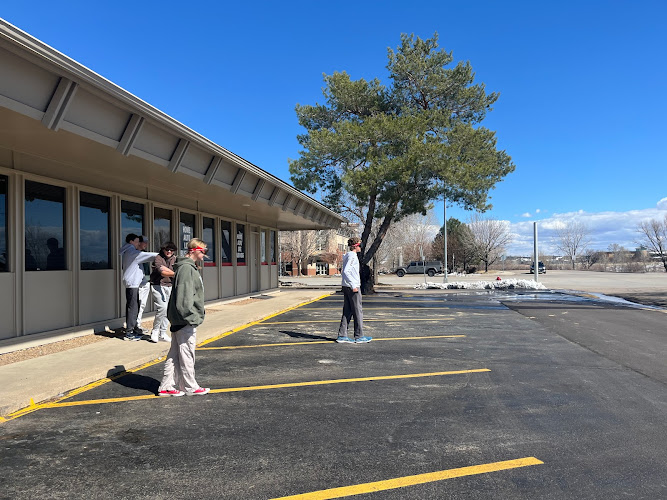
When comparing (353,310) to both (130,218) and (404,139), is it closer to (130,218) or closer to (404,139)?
(130,218)

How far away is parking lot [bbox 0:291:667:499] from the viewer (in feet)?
10.7

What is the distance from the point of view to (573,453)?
3.79m

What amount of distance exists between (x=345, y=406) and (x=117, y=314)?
22.5 feet

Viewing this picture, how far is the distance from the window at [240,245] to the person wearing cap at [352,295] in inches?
350

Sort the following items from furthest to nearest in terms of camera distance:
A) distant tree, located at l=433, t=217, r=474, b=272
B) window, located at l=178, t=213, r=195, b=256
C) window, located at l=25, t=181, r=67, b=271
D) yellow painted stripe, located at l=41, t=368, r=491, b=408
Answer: distant tree, located at l=433, t=217, r=474, b=272 → window, located at l=178, t=213, r=195, b=256 → window, located at l=25, t=181, r=67, b=271 → yellow painted stripe, located at l=41, t=368, r=491, b=408

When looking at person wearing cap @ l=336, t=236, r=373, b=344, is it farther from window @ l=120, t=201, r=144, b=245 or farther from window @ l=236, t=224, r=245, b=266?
window @ l=236, t=224, r=245, b=266

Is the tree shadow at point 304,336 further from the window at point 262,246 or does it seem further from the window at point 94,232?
the window at point 262,246

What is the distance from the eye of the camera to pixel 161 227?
1213cm

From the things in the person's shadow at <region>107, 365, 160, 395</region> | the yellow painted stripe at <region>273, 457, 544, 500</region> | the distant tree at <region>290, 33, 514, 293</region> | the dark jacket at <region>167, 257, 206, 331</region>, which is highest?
the distant tree at <region>290, 33, 514, 293</region>

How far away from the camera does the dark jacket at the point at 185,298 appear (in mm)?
5168

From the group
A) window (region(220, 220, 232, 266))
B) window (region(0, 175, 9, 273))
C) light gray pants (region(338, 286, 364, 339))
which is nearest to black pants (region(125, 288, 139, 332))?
window (region(0, 175, 9, 273))

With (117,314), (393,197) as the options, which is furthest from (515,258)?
(117,314)

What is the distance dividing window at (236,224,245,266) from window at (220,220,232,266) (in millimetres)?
605

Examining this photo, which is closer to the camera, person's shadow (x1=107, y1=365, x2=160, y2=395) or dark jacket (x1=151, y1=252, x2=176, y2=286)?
person's shadow (x1=107, y1=365, x2=160, y2=395)
